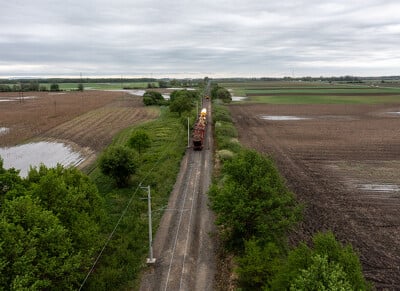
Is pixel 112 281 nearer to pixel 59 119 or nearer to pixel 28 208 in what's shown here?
pixel 28 208

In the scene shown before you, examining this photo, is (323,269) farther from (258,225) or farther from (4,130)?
(4,130)

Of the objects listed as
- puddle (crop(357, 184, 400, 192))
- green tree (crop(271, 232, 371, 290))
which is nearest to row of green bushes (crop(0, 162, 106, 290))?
green tree (crop(271, 232, 371, 290))

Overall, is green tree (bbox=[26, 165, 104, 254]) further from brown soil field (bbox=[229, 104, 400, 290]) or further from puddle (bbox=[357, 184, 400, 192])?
puddle (bbox=[357, 184, 400, 192])

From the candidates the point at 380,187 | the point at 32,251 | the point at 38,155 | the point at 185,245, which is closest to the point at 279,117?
the point at 380,187

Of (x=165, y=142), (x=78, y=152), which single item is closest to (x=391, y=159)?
(x=165, y=142)

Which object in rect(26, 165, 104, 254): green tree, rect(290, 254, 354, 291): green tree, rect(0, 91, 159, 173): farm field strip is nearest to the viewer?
rect(290, 254, 354, 291): green tree

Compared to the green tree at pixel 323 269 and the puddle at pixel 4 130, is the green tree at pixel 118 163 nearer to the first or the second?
the green tree at pixel 323 269
